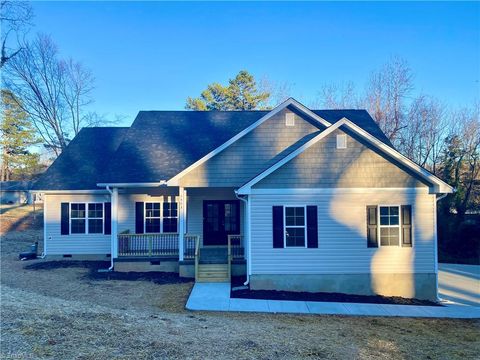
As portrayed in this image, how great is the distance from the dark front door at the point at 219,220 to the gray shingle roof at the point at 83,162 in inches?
200

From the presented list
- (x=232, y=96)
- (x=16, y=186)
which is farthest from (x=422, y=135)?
(x=16, y=186)

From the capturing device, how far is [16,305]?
7805 millimetres

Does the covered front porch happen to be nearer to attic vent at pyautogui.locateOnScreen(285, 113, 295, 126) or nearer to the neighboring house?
attic vent at pyautogui.locateOnScreen(285, 113, 295, 126)

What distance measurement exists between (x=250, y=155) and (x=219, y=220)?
11.5 ft

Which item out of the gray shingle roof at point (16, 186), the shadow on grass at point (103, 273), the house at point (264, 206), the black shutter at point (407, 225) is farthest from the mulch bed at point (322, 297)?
the gray shingle roof at point (16, 186)

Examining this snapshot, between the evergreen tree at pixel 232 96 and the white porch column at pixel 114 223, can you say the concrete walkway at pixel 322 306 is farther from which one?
the evergreen tree at pixel 232 96

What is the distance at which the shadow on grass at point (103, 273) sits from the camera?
40.8ft

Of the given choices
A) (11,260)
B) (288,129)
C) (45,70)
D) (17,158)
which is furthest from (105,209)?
(17,158)

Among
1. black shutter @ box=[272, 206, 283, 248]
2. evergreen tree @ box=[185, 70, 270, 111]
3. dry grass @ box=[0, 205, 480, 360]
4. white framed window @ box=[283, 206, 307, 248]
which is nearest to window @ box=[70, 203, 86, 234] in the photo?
dry grass @ box=[0, 205, 480, 360]

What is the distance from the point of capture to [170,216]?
15.0 metres

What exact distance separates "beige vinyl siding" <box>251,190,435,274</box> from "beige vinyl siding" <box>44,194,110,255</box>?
25.0ft

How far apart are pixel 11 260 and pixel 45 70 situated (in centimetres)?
2185

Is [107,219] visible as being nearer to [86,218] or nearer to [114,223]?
[86,218]

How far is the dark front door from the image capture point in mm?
15008
